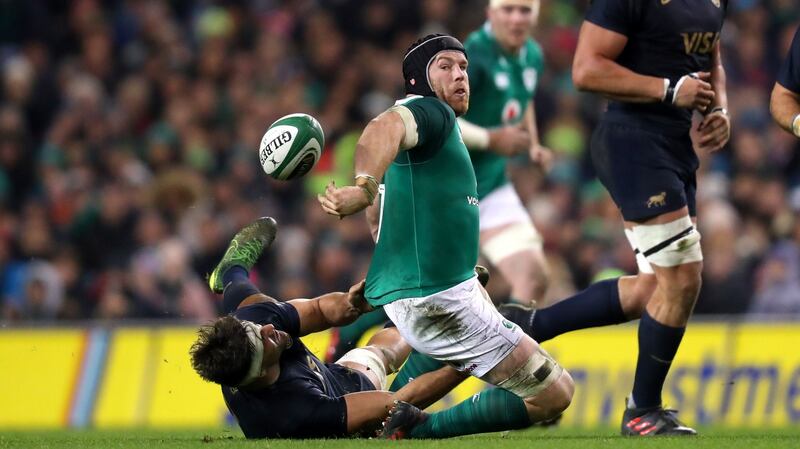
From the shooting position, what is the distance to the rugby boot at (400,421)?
679 cm

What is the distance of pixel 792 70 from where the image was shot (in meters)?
7.45

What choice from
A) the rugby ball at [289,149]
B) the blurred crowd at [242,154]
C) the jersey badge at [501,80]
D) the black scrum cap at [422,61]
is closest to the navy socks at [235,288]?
the rugby ball at [289,149]

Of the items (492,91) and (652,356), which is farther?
(492,91)

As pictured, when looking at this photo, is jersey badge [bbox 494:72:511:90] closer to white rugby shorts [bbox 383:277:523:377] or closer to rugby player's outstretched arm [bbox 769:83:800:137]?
rugby player's outstretched arm [bbox 769:83:800:137]

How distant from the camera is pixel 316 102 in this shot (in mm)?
15930

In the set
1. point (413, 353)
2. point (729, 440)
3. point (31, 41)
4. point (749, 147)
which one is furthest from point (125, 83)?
point (729, 440)

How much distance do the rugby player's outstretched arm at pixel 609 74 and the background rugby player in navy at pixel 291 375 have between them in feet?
4.92

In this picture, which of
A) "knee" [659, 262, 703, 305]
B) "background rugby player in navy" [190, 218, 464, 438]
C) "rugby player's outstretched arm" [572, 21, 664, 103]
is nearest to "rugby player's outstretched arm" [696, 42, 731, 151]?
"rugby player's outstretched arm" [572, 21, 664, 103]

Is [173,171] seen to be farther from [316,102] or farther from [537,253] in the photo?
[537,253]

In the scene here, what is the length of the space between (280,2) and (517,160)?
4.07 m

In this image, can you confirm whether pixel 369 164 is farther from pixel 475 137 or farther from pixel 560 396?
pixel 475 137

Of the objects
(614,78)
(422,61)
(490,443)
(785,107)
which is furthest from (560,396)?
(785,107)

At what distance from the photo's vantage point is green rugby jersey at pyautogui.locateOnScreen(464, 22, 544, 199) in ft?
31.7

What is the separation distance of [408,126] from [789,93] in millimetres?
2402
